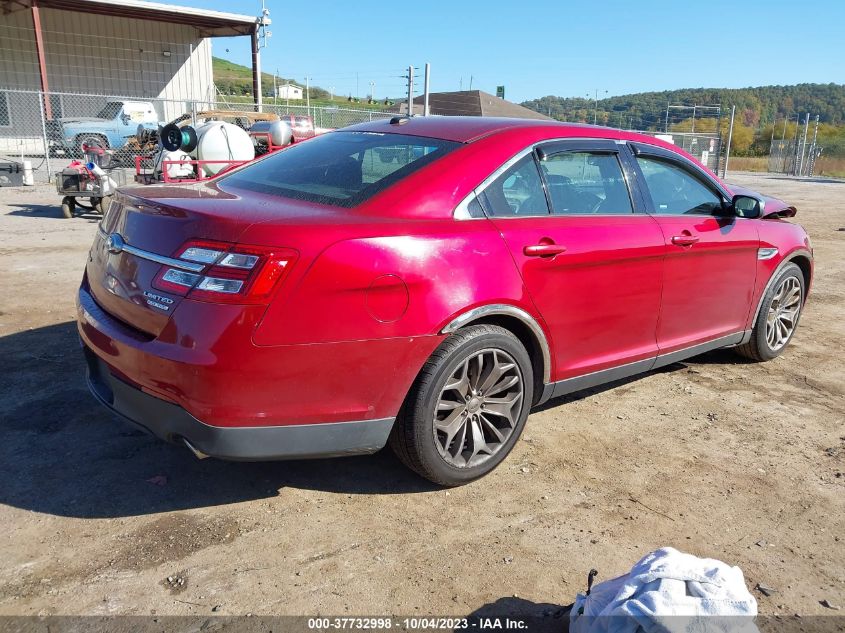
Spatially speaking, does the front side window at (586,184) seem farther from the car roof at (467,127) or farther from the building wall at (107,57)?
the building wall at (107,57)

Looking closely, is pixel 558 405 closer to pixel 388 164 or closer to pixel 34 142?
pixel 388 164

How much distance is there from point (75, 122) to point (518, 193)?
71.2ft

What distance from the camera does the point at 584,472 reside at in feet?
11.2

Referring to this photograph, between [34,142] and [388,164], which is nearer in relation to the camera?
[388,164]

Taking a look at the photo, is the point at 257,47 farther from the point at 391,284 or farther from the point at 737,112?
the point at 737,112

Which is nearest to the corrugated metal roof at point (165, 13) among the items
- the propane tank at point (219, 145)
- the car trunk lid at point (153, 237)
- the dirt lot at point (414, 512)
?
the propane tank at point (219, 145)

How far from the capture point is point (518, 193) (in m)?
3.33

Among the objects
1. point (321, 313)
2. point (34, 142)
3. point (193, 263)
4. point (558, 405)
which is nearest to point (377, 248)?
point (321, 313)

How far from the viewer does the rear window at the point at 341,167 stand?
3121 mm

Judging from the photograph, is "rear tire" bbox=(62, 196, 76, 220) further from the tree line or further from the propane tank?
the tree line

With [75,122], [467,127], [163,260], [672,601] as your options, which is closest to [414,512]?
[672,601]

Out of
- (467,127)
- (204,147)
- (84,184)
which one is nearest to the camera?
(467,127)

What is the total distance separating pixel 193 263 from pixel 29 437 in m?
1.69

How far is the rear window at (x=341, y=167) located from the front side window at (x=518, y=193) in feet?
0.96
